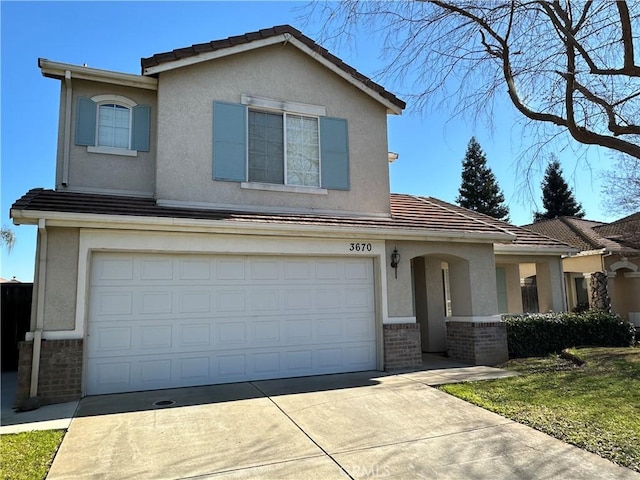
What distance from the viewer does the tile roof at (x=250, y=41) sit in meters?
9.90

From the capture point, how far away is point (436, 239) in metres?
10.9

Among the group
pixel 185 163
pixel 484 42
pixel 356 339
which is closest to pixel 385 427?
pixel 356 339

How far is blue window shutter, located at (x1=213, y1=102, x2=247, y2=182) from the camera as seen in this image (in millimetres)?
10141

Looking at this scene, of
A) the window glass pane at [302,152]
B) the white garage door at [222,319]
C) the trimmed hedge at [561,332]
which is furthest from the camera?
the trimmed hedge at [561,332]

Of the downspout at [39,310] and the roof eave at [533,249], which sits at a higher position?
the roof eave at [533,249]

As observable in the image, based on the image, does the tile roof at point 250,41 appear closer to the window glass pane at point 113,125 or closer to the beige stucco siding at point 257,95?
the beige stucco siding at point 257,95

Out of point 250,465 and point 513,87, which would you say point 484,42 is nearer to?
point 513,87

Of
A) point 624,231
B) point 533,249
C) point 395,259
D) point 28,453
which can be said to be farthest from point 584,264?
point 28,453

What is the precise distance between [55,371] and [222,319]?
294 centimetres

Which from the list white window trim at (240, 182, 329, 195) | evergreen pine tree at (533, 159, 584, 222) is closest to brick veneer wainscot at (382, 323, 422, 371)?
white window trim at (240, 182, 329, 195)

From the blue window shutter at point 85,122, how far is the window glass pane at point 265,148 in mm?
3324

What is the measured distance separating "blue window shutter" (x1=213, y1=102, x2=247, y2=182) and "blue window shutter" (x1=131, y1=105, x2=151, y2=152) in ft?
5.00

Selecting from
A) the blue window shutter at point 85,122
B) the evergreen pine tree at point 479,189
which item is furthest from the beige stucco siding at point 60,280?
the evergreen pine tree at point 479,189

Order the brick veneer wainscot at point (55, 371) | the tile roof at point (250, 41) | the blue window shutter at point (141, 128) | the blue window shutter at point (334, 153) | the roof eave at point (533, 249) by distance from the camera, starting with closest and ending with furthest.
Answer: the brick veneer wainscot at point (55, 371) → the tile roof at point (250, 41) → the blue window shutter at point (141, 128) → the blue window shutter at point (334, 153) → the roof eave at point (533, 249)
